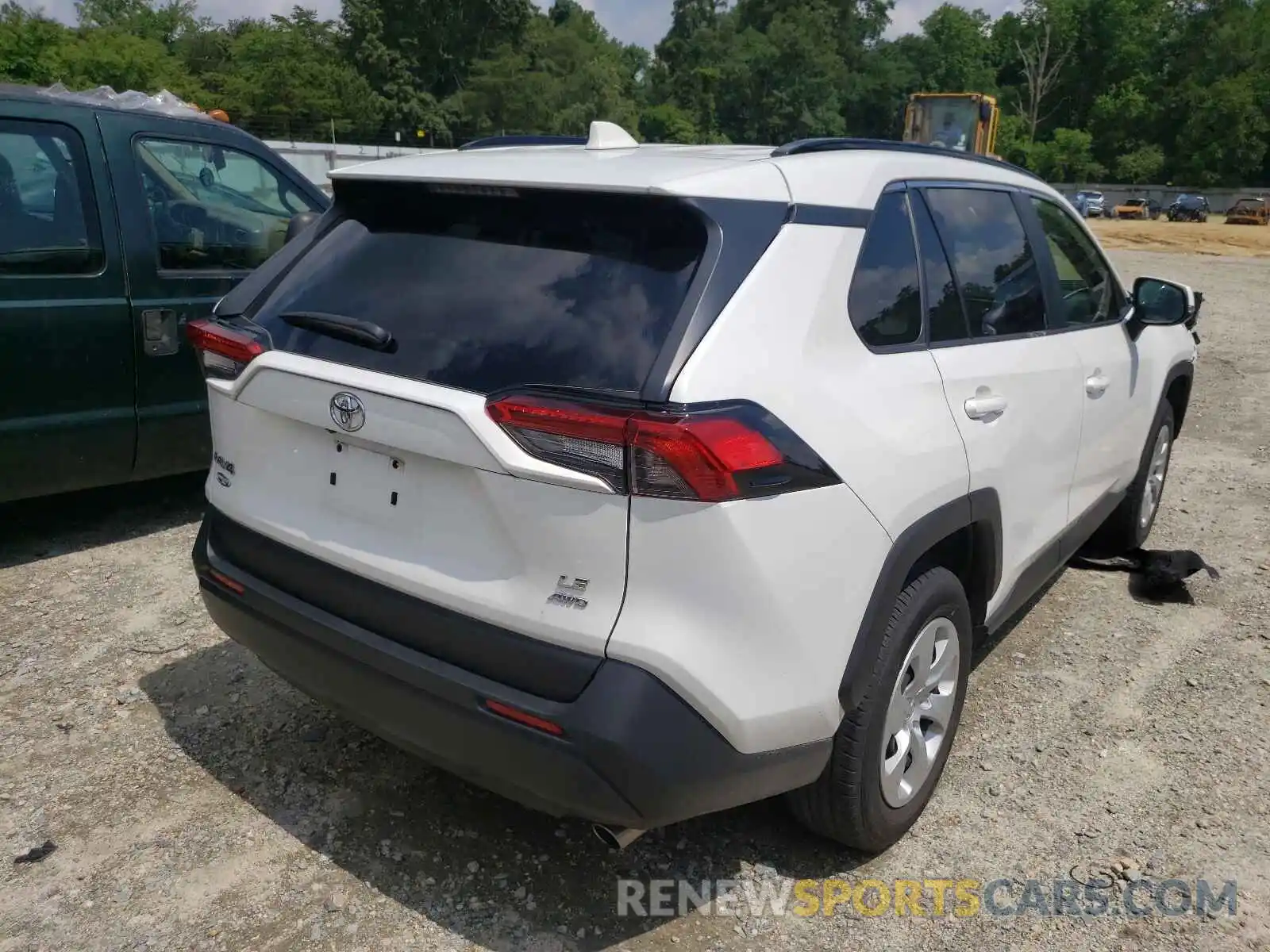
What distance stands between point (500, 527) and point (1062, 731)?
230 centimetres

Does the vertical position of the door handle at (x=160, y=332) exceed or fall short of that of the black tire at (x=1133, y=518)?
it exceeds it

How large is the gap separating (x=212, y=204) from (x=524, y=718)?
12.7ft

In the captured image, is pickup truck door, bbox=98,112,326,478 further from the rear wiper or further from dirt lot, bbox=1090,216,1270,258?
dirt lot, bbox=1090,216,1270,258

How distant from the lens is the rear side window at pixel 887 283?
8.07ft

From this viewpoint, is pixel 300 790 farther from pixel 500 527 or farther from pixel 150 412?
pixel 150 412

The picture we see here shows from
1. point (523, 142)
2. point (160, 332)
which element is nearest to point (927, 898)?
point (523, 142)

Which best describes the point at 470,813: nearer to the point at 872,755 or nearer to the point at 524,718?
the point at 524,718

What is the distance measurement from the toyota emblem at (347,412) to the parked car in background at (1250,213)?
56653mm

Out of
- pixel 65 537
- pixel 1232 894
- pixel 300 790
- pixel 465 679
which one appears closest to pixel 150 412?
pixel 65 537

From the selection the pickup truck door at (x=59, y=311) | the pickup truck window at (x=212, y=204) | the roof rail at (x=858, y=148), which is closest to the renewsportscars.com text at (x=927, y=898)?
the roof rail at (x=858, y=148)

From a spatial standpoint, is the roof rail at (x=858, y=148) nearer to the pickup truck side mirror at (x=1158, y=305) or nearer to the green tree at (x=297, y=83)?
the pickup truck side mirror at (x=1158, y=305)

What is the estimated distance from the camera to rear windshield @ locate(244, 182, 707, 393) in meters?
2.10

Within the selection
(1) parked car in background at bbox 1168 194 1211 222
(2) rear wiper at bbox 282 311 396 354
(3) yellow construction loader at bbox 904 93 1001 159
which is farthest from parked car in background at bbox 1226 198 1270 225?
(2) rear wiper at bbox 282 311 396 354

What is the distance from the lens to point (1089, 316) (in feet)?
12.6
